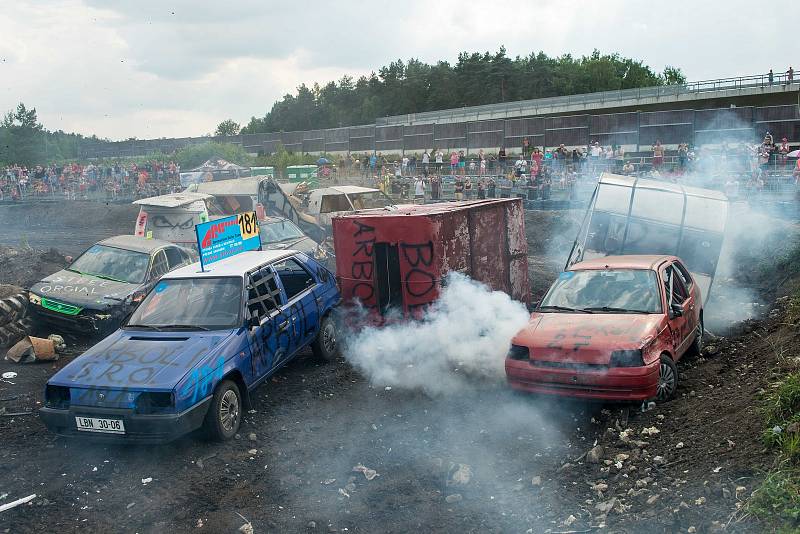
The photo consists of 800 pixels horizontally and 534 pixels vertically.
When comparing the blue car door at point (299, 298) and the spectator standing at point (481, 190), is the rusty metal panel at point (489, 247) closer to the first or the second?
the blue car door at point (299, 298)

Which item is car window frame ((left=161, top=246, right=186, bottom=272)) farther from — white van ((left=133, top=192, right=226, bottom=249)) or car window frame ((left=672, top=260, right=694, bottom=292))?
car window frame ((left=672, top=260, right=694, bottom=292))

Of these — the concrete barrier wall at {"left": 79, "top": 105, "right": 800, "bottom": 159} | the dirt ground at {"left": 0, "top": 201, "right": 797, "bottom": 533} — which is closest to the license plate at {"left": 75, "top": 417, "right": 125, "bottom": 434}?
the dirt ground at {"left": 0, "top": 201, "right": 797, "bottom": 533}

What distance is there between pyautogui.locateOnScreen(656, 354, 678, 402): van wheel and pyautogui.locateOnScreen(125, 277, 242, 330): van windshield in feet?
14.3

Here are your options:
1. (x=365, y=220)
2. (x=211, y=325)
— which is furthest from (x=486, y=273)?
(x=211, y=325)

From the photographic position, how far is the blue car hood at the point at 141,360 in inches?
241

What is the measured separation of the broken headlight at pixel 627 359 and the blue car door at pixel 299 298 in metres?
3.83

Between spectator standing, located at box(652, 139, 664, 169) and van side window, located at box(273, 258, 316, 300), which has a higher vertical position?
spectator standing, located at box(652, 139, 664, 169)

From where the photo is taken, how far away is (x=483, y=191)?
77.3 feet

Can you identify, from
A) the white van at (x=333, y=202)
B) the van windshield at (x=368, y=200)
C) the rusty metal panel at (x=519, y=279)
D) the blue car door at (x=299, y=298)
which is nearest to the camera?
the blue car door at (x=299, y=298)

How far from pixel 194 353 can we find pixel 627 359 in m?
4.15

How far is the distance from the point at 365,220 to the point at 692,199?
18.3 ft

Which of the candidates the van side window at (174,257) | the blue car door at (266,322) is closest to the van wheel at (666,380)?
the blue car door at (266,322)

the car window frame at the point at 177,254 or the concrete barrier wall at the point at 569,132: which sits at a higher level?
the concrete barrier wall at the point at 569,132

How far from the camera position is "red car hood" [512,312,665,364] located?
21.1 feet
